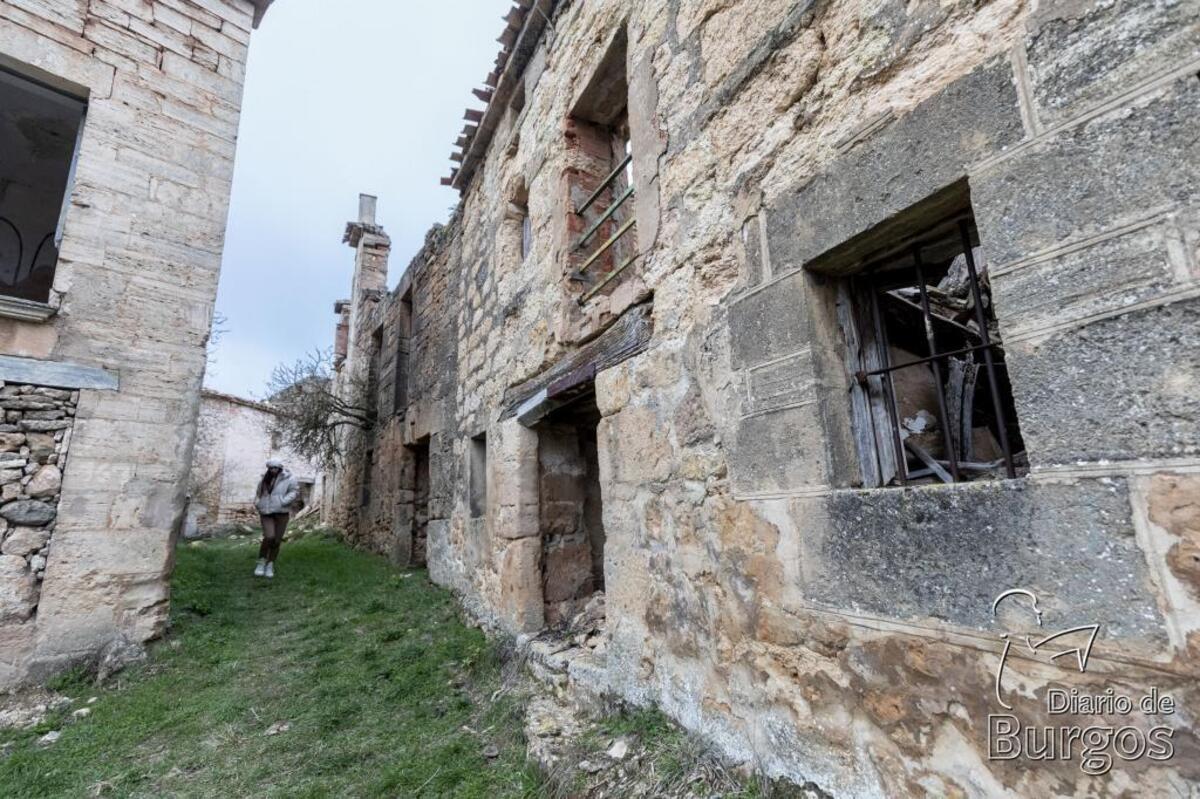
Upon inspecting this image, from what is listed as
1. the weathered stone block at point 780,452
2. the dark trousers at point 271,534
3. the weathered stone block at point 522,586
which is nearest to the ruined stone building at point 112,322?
the weathered stone block at point 522,586

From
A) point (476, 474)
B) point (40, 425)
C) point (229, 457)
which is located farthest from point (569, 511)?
point (229, 457)

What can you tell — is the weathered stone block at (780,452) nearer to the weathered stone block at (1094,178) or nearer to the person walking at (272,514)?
the weathered stone block at (1094,178)

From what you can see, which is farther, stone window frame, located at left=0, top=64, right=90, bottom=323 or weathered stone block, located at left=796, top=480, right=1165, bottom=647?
stone window frame, located at left=0, top=64, right=90, bottom=323

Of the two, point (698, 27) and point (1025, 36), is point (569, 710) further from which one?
point (698, 27)

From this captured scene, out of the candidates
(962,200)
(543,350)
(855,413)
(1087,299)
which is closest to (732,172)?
(962,200)

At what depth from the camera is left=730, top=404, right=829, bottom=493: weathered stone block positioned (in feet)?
5.96

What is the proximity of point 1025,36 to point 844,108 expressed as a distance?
510mm

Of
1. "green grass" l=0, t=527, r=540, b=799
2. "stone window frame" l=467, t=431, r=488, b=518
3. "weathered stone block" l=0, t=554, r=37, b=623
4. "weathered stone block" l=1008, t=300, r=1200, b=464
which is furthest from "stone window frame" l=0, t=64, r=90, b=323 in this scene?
"weathered stone block" l=1008, t=300, r=1200, b=464

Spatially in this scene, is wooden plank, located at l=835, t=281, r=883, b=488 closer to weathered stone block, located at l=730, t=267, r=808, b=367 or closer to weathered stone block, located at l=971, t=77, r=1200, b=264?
weathered stone block, located at l=730, t=267, r=808, b=367

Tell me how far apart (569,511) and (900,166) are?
3147 mm

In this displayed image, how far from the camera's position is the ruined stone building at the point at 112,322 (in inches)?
141

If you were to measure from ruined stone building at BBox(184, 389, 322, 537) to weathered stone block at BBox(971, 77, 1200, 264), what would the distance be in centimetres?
1454

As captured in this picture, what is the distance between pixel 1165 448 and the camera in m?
1.12

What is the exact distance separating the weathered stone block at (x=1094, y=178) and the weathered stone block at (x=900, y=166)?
0.31 ft
